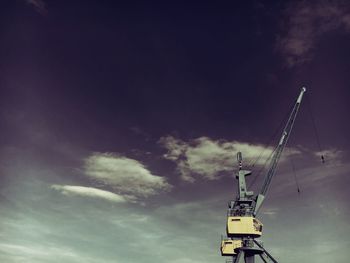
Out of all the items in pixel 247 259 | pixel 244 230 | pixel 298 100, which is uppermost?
pixel 298 100

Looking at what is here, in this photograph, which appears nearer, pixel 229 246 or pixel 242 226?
pixel 242 226

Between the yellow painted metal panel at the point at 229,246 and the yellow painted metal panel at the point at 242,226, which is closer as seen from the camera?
the yellow painted metal panel at the point at 242,226

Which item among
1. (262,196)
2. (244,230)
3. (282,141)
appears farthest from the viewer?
(282,141)

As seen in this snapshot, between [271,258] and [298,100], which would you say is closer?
[271,258]

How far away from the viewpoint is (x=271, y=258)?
99812 mm

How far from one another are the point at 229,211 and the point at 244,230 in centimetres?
725

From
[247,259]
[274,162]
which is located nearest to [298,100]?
[274,162]

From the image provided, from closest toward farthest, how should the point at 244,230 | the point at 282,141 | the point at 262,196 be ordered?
the point at 244,230, the point at 262,196, the point at 282,141

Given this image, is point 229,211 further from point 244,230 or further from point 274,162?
point 274,162

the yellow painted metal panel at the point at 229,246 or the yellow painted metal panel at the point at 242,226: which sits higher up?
the yellow painted metal panel at the point at 242,226

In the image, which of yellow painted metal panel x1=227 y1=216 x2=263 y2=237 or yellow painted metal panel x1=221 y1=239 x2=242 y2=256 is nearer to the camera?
yellow painted metal panel x1=227 y1=216 x2=263 y2=237

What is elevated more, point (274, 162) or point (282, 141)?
point (282, 141)

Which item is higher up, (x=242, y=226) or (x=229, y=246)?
(x=242, y=226)

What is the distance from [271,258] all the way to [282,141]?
39.5 meters
